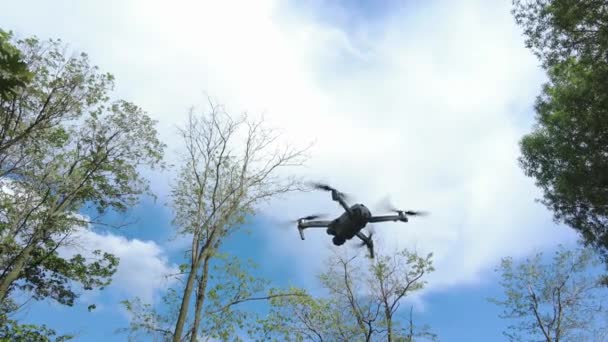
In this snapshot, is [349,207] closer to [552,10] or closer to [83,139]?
[552,10]

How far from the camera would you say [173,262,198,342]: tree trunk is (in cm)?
1252

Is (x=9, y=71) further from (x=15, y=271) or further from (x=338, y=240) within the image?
(x=15, y=271)

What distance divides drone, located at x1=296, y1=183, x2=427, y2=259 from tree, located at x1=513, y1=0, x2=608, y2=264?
25.7 feet

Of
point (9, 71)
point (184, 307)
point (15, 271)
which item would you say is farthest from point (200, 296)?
point (9, 71)

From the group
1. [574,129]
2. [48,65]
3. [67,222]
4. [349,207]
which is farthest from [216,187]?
[574,129]

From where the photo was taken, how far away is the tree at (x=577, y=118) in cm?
1162

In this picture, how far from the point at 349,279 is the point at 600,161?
1331 centimetres

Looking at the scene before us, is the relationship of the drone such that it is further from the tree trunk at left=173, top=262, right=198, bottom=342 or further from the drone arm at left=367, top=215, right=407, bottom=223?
the tree trunk at left=173, top=262, right=198, bottom=342

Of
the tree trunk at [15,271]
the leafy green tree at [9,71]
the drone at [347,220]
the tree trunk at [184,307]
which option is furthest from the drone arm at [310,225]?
the tree trunk at [15,271]

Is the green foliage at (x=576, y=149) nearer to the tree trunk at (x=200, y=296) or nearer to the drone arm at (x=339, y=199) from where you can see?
the drone arm at (x=339, y=199)

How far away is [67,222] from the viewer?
17.8m

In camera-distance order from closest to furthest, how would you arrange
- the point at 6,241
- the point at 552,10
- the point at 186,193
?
1. the point at 552,10
2. the point at 6,241
3. the point at 186,193

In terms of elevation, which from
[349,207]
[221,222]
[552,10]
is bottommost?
[349,207]

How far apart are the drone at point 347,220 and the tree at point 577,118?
7.83 m
